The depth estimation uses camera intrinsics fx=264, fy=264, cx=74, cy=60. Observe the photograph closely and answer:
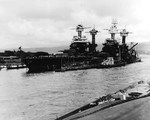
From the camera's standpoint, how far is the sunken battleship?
3639 inches

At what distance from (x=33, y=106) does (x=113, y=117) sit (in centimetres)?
1885

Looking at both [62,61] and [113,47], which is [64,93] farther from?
[113,47]

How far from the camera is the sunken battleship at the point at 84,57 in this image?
92.4 m

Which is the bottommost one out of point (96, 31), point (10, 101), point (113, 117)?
point (10, 101)

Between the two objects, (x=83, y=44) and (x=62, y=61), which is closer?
(x=62, y=61)

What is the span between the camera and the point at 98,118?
54.7 ft

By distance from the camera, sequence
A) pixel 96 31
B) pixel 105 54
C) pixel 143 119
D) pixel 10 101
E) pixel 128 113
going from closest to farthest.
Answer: pixel 143 119, pixel 128 113, pixel 10 101, pixel 105 54, pixel 96 31

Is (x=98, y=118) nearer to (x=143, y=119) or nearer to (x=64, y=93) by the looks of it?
(x=143, y=119)

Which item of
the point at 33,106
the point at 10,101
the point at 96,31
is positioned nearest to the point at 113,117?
the point at 33,106

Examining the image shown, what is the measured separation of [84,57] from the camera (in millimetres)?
108875

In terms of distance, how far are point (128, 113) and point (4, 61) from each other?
112526 millimetres

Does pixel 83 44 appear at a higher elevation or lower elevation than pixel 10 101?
higher

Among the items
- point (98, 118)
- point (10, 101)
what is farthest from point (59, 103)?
point (98, 118)

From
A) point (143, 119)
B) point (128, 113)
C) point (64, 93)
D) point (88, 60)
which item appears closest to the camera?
point (143, 119)
